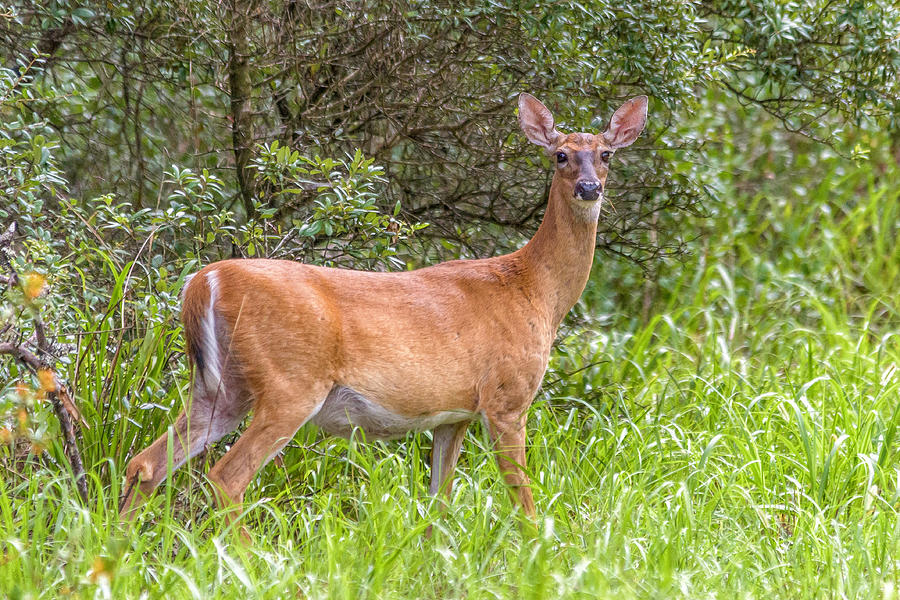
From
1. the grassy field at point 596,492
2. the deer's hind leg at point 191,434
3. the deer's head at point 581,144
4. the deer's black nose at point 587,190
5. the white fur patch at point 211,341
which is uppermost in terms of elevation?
the deer's head at point 581,144

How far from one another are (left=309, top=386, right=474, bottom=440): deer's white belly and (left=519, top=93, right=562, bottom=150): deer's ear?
1264 millimetres

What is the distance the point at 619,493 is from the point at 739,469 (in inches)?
17.8

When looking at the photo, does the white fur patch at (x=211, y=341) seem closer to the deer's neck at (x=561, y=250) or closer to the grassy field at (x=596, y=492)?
the grassy field at (x=596, y=492)

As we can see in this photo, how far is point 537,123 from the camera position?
15.6 feet

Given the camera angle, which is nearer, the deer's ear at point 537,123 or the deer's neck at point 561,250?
the deer's neck at point 561,250

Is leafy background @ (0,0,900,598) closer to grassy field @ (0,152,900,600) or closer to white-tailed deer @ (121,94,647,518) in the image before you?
grassy field @ (0,152,900,600)

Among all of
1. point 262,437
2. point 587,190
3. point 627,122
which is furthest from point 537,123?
point 262,437

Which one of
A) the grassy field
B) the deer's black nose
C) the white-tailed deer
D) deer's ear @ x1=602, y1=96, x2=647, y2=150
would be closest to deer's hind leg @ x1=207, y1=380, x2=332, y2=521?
the white-tailed deer

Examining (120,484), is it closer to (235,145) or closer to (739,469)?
(235,145)

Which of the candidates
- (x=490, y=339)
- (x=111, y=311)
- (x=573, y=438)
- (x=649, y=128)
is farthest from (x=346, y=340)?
(x=649, y=128)

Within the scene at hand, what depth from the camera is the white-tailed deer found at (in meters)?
3.79

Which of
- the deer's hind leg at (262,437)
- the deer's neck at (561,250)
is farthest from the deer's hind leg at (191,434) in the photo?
the deer's neck at (561,250)

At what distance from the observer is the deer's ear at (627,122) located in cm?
472

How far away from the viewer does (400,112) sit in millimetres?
5434
